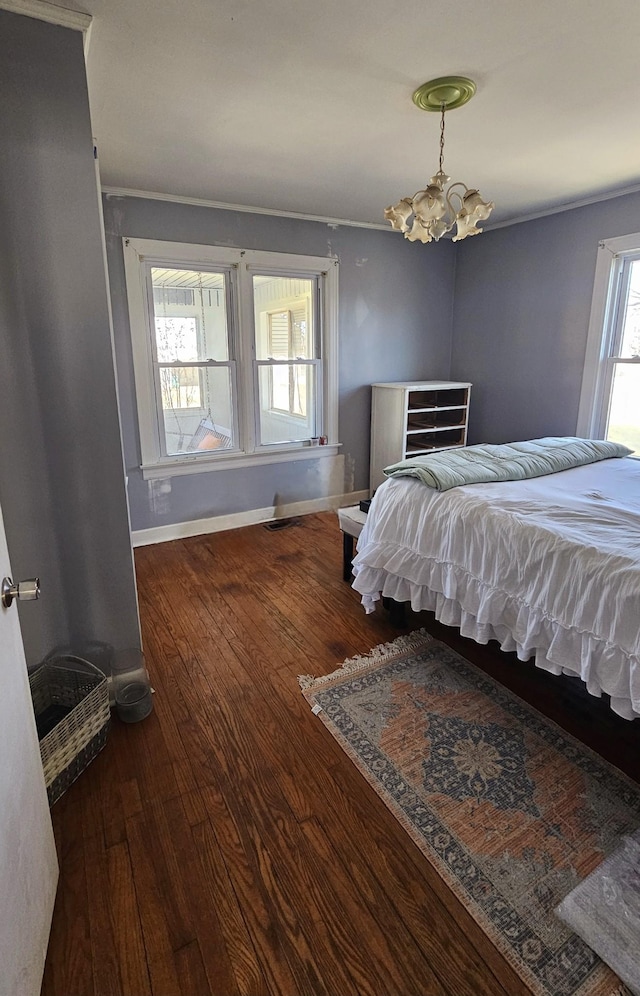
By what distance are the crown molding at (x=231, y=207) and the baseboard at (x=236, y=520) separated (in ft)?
7.25

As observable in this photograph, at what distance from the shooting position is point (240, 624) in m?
2.68

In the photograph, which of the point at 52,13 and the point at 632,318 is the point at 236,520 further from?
the point at 632,318

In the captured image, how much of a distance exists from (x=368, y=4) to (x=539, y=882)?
8.57 ft

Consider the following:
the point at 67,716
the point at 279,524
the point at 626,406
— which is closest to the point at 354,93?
the point at 67,716

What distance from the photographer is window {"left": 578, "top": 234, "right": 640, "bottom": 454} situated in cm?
344

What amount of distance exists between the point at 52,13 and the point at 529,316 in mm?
3528

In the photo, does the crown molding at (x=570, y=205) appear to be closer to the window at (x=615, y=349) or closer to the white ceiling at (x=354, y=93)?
the white ceiling at (x=354, y=93)

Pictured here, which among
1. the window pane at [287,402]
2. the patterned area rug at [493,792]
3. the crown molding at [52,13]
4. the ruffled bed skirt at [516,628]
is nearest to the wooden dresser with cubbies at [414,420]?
the window pane at [287,402]

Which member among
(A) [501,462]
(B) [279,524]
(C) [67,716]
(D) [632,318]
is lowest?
(B) [279,524]

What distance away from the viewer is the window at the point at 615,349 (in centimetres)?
344

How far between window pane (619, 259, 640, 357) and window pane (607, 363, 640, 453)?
0.11m

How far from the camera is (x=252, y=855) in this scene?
4.75 feet

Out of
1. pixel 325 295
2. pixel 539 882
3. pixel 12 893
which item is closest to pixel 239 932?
pixel 12 893

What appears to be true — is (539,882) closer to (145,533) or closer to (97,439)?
(97,439)
